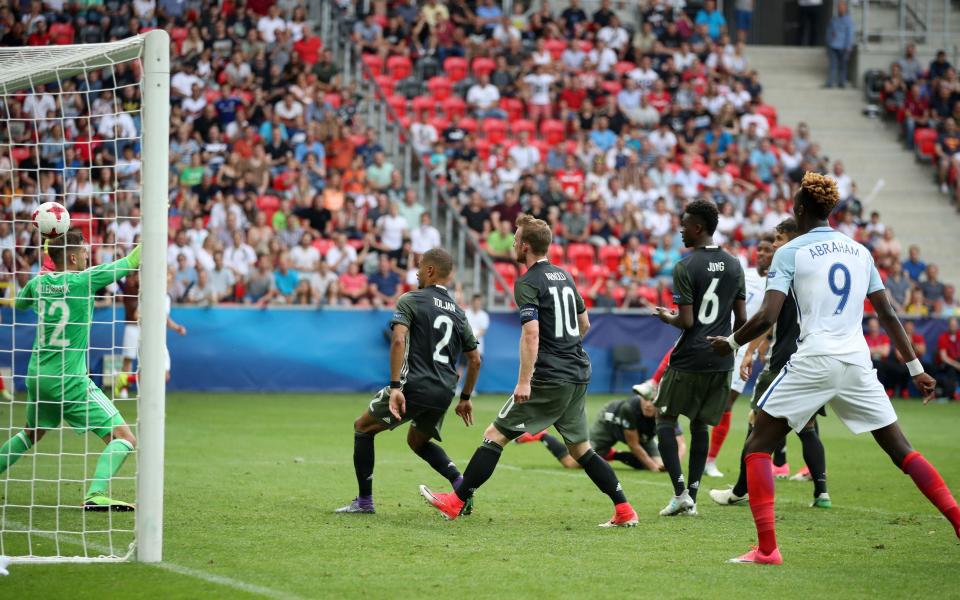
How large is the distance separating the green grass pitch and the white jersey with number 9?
1327mm

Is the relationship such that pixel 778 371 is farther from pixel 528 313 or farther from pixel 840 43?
pixel 840 43

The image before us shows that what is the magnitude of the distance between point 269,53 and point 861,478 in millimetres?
18563

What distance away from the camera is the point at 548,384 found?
8891 millimetres

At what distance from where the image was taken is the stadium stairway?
30156mm

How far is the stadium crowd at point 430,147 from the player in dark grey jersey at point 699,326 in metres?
12.5

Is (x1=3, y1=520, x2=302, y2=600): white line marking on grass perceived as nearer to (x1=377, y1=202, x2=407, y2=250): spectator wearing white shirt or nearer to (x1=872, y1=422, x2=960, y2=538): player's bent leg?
(x1=872, y1=422, x2=960, y2=538): player's bent leg

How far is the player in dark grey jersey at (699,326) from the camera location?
946cm

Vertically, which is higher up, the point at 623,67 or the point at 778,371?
the point at 623,67

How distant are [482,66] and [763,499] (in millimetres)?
22530

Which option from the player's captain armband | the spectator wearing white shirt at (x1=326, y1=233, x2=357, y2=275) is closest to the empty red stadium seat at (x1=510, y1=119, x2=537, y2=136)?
Result: the spectator wearing white shirt at (x1=326, y1=233, x2=357, y2=275)

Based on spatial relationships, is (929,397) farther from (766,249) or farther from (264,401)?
(264,401)

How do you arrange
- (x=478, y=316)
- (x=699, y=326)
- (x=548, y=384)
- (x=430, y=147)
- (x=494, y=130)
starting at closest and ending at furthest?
(x=548, y=384) → (x=699, y=326) → (x=478, y=316) → (x=430, y=147) → (x=494, y=130)

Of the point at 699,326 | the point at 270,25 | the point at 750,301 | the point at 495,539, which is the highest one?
the point at 270,25

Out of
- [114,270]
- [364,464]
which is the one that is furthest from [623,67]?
[114,270]
